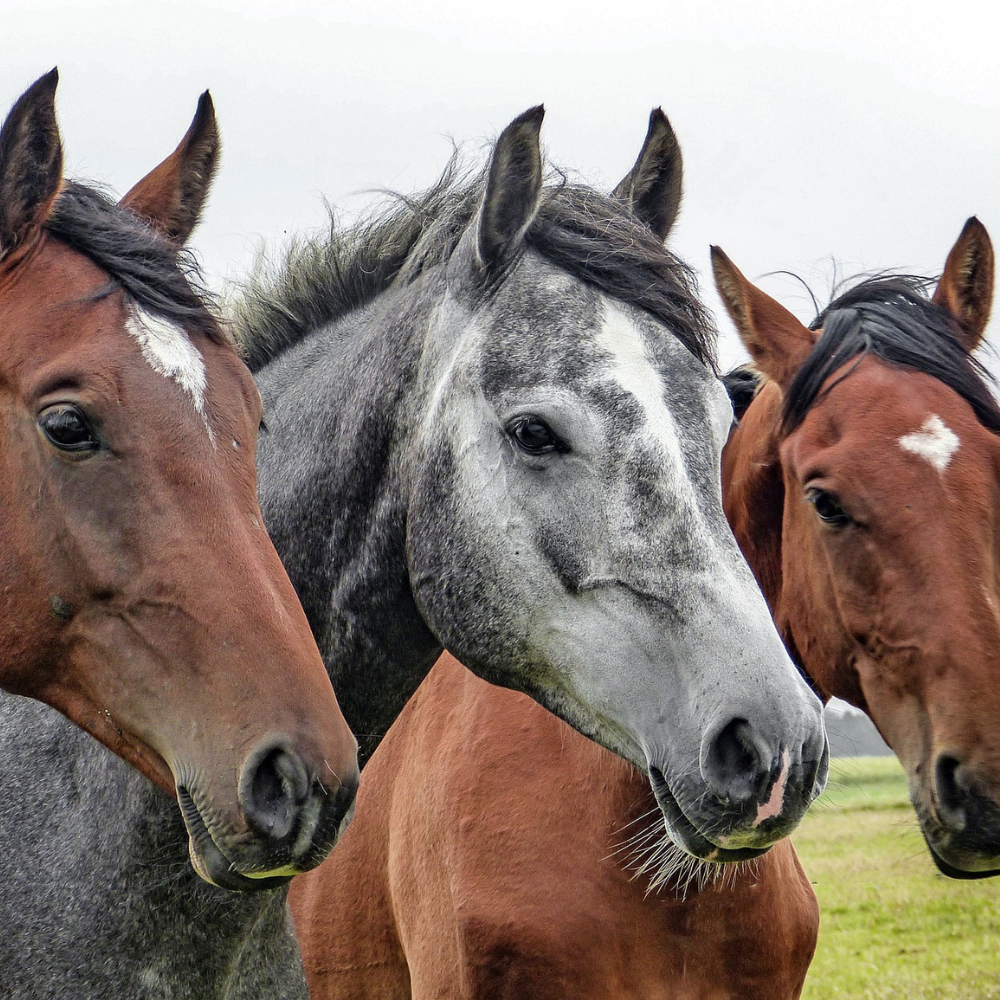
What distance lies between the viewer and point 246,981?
3357 mm

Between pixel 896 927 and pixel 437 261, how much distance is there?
34.2ft

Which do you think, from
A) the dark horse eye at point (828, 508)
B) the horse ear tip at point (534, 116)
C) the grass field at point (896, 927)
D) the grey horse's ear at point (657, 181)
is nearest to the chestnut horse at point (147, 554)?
the horse ear tip at point (534, 116)

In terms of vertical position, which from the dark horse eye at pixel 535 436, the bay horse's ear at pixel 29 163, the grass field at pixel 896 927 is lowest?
the grass field at pixel 896 927

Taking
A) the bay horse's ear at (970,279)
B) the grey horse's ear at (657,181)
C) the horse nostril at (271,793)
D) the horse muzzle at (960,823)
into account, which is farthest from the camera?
the bay horse's ear at (970,279)

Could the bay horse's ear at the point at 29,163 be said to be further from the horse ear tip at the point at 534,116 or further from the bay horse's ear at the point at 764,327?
the bay horse's ear at the point at 764,327

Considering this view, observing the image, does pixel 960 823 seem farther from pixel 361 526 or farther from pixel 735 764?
pixel 361 526

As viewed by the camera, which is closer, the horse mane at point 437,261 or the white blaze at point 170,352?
the white blaze at point 170,352

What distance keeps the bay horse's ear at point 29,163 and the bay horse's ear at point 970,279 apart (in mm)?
3618

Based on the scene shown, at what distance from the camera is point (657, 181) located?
13.7ft

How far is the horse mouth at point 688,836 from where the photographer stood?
286 centimetres

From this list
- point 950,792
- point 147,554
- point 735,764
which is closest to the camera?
point 147,554

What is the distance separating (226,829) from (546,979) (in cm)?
169

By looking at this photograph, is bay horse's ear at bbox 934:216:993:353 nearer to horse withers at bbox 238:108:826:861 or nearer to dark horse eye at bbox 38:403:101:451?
horse withers at bbox 238:108:826:861

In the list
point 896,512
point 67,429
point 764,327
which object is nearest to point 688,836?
point 896,512
